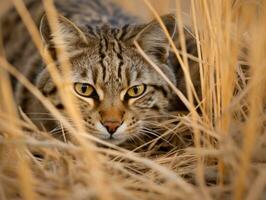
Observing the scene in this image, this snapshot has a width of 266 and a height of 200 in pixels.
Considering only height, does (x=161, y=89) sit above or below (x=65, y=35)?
below

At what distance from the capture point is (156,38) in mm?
3197

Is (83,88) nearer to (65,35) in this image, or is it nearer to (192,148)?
(65,35)

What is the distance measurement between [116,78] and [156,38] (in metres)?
0.33

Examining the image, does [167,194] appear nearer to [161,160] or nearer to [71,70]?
[161,160]

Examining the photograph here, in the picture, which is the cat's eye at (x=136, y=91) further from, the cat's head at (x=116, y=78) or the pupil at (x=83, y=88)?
the pupil at (x=83, y=88)

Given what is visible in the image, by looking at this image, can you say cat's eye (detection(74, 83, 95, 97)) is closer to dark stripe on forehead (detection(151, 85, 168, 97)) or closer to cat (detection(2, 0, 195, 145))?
cat (detection(2, 0, 195, 145))

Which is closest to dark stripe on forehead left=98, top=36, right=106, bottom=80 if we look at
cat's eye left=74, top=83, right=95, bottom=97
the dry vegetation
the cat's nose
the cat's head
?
the cat's head

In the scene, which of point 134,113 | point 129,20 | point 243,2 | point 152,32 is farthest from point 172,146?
point 129,20

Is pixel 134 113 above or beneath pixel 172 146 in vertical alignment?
above

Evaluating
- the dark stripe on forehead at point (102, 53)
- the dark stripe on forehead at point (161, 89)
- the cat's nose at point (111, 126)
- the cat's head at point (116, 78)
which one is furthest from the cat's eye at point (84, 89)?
the dark stripe on forehead at point (161, 89)

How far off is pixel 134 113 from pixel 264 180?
44.4 inches

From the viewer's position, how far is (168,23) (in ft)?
10.2

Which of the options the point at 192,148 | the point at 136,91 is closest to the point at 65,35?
the point at 136,91

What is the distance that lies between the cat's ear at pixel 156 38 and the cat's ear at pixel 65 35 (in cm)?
31
